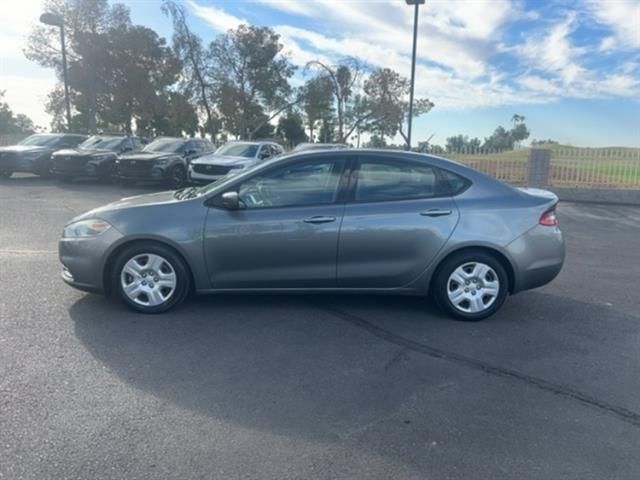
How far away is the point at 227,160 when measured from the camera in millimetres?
15422

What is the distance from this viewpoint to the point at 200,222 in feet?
15.3

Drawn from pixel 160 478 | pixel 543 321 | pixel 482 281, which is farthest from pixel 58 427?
pixel 543 321

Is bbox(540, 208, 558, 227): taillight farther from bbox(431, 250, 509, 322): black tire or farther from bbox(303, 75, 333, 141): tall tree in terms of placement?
bbox(303, 75, 333, 141): tall tree

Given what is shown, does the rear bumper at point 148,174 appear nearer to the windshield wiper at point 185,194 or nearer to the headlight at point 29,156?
the headlight at point 29,156

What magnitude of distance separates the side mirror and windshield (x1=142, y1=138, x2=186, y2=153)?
1328 cm

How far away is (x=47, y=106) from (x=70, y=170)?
2552 cm

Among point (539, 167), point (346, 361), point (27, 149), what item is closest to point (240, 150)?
point (27, 149)

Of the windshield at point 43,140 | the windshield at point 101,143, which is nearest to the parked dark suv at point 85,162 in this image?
the windshield at point 101,143

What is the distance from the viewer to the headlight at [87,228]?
15.4 feet

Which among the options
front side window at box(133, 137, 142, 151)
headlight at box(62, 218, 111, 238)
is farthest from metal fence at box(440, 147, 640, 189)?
headlight at box(62, 218, 111, 238)

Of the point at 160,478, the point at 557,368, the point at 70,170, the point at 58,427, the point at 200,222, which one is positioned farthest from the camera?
the point at 70,170

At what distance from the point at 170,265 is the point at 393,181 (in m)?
2.26

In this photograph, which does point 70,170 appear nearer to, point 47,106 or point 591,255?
point 591,255

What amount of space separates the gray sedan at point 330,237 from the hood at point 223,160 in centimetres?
1046
